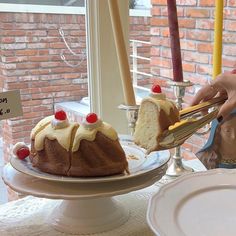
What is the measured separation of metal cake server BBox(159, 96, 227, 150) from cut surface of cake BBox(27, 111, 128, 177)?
0.35 ft

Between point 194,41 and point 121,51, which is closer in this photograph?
point 121,51

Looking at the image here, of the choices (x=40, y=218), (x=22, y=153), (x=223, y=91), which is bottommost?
(x=40, y=218)

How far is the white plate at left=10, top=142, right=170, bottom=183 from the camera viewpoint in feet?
2.14

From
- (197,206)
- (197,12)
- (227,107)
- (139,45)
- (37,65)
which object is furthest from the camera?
(197,12)

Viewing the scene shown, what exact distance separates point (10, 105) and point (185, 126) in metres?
0.40

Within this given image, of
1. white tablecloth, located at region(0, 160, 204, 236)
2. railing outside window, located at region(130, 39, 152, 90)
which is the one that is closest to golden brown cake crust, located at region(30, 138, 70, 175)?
white tablecloth, located at region(0, 160, 204, 236)

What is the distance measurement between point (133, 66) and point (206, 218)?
90cm

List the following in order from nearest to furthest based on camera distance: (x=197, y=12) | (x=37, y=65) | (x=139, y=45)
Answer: (x=37, y=65) < (x=139, y=45) < (x=197, y=12)

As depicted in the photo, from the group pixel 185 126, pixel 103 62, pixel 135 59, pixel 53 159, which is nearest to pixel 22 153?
pixel 53 159

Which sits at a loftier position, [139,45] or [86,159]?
[139,45]

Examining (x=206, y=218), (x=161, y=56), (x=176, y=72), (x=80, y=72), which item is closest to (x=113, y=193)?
(x=206, y=218)

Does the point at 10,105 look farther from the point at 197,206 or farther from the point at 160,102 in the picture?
the point at 197,206

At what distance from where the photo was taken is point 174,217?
553 millimetres

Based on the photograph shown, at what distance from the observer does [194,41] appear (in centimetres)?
176
